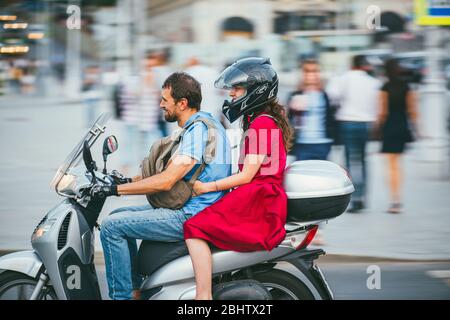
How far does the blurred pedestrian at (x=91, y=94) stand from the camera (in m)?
15.0

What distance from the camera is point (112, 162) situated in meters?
11.7

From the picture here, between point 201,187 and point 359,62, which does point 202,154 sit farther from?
point 359,62

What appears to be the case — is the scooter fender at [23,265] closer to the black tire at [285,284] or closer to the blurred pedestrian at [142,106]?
the black tire at [285,284]

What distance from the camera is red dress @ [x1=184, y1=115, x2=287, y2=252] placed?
3.98m

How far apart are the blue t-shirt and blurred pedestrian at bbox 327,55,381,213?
449 cm

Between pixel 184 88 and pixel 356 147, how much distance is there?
467cm

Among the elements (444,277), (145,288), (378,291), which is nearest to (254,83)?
(145,288)

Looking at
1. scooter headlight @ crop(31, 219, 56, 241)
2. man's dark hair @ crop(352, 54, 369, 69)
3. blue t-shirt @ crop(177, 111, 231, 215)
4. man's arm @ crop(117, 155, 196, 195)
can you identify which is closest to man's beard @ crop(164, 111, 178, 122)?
blue t-shirt @ crop(177, 111, 231, 215)

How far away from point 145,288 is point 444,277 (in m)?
2.87

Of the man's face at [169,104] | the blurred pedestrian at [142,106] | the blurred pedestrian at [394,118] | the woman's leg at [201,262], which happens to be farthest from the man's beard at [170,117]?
the blurred pedestrian at [142,106]

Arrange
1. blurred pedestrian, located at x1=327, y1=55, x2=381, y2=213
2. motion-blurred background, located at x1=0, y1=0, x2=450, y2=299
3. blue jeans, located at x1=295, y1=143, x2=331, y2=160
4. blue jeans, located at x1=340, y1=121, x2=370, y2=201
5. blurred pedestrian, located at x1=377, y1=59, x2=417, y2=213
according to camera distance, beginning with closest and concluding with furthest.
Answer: blue jeans, located at x1=295, y1=143, x2=331, y2=160 → motion-blurred background, located at x1=0, y1=0, x2=450, y2=299 → blurred pedestrian, located at x1=327, y1=55, x2=381, y2=213 → blue jeans, located at x1=340, y1=121, x2=370, y2=201 → blurred pedestrian, located at x1=377, y1=59, x2=417, y2=213

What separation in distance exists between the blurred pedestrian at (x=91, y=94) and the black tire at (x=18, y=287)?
1070 cm

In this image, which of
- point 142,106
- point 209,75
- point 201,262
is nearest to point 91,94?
point 142,106

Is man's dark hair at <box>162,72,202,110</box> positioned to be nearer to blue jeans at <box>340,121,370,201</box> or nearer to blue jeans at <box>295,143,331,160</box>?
blue jeans at <box>295,143,331,160</box>
